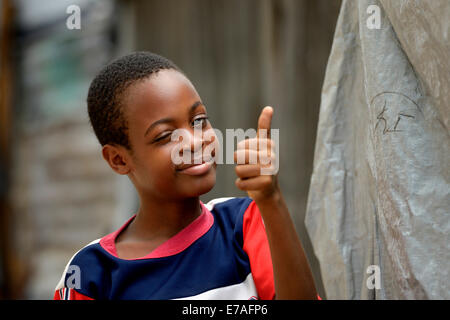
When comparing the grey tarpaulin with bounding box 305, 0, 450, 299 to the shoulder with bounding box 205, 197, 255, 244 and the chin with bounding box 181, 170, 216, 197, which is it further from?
the chin with bounding box 181, 170, 216, 197

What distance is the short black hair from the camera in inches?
52.5

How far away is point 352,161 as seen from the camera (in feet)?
4.44

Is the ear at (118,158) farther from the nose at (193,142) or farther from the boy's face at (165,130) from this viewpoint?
the nose at (193,142)

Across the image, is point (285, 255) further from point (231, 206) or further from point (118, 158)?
point (118, 158)

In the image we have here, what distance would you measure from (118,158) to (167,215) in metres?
0.22

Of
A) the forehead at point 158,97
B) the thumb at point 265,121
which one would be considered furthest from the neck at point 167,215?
the thumb at point 265,121

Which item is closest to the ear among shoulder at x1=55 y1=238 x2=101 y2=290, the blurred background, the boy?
the boy

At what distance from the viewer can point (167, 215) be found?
1.37 m

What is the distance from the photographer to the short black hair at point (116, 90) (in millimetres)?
1334

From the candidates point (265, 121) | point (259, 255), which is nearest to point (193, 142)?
Result: point (265, 121)

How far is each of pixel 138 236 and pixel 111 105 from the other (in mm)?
376

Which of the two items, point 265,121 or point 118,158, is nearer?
point 265,121

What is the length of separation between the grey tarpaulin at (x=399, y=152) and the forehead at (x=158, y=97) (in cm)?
43
